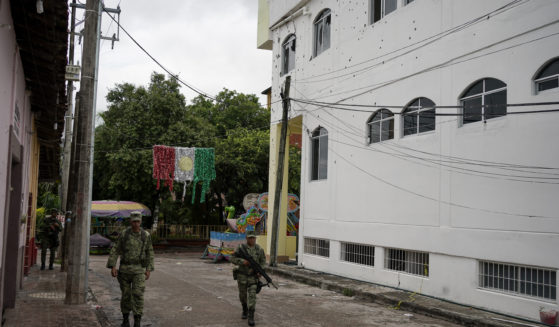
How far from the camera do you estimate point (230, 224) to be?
76.1ft

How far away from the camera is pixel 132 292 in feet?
26.7

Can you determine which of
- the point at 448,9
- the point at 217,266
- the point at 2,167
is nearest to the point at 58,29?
the point at 2,167

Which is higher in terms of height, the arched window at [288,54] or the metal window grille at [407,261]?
the arched window at [288,54]

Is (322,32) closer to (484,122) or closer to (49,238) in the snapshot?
(484,122)

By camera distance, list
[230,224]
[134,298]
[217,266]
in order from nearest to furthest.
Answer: [134,298] < [217,266] < [230,224]

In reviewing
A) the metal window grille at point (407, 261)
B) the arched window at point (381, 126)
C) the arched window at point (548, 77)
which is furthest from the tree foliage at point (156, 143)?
the arched window at point (548, 77)

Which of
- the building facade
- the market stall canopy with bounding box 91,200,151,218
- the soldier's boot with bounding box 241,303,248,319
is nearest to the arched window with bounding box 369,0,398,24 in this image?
the building facade

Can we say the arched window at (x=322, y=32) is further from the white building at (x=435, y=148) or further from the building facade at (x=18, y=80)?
the building facade at (x=18, y=80)

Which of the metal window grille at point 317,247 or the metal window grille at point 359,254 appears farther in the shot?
the metal window grille at point 317,247

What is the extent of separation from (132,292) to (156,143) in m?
20.8

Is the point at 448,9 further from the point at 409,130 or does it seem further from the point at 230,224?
the point at 230,224

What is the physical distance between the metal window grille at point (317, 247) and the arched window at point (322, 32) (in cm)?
692

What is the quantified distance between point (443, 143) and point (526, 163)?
2.44 m

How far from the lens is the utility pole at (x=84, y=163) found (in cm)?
998
